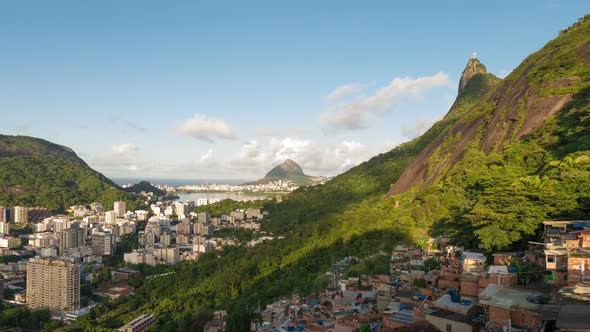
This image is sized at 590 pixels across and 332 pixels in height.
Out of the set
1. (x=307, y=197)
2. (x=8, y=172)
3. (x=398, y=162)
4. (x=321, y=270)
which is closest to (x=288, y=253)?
(x=321, y=270)

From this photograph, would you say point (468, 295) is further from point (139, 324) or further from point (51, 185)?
point (51, 185)

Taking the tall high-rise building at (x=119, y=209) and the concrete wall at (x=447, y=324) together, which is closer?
the concrete wall at (x=447, y=324)

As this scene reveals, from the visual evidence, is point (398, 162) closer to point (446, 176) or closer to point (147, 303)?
point (446, 176)

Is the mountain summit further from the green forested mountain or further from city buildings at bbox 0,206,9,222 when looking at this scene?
the green forested mountain

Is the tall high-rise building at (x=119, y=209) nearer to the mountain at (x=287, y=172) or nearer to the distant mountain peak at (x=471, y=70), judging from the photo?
the distant mountain peak at (x=471, y=70)

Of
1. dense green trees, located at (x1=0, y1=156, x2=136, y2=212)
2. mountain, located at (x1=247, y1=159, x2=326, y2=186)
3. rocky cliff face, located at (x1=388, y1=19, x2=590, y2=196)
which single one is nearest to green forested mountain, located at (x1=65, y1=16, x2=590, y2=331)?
rocky cliff face, located at (x1=388, y1=19, x2=590, y2=196)

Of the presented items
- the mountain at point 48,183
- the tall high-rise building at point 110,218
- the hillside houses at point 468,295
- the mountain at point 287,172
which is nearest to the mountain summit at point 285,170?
the mountain at point 287,172
